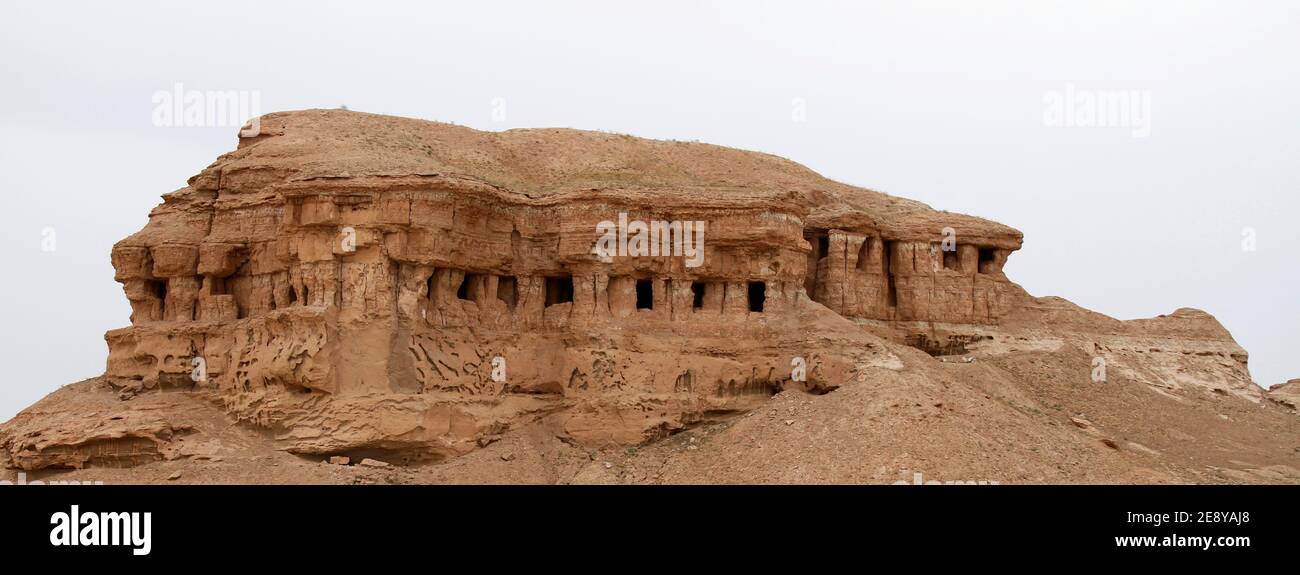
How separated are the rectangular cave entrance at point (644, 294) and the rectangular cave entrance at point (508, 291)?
359cm

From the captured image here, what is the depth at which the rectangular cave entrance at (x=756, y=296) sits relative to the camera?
3172 centimetres

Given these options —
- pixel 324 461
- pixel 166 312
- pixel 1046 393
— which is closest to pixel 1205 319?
pixel 1046 393

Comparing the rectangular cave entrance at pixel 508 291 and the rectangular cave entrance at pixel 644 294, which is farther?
the rectangular cave entrance at pixel 644 294

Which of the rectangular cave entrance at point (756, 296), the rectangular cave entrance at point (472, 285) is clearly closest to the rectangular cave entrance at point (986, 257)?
the rectangular cave entrance at point (756, 296)

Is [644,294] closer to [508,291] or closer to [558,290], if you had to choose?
[558,290]

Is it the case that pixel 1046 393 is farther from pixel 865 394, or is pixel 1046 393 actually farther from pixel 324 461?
pixel 324 461

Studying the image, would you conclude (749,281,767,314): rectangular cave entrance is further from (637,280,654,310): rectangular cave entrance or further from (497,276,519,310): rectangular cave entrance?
(497,276,519,310): rectangular cave entrance

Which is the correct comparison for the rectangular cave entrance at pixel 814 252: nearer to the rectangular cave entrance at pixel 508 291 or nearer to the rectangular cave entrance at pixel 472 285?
the rectangular cave entrance at pixel 508 291

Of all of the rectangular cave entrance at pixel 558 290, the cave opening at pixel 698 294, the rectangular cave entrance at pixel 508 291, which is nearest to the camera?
the cave opening at pixel 698 294

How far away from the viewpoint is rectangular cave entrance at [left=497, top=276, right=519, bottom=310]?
102 ft

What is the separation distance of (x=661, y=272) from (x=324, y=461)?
33.2 feet

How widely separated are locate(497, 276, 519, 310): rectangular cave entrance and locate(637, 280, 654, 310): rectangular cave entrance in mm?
3592

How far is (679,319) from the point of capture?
30.3m

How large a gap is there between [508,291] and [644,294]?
4.05 m
